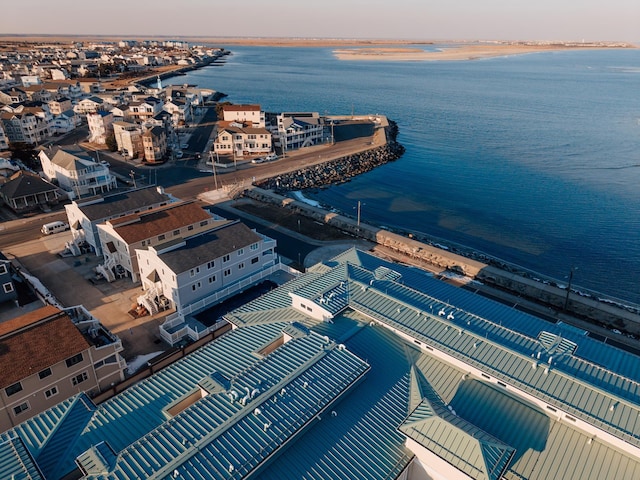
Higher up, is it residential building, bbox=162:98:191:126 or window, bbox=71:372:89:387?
residential building, bbox=162:98:191:126

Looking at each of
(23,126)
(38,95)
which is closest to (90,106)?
(38,95)

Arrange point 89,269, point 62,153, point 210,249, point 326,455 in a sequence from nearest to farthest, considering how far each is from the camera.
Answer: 1. point 326,455
2. point 210,249
3. point 89,269
4. point 62,153

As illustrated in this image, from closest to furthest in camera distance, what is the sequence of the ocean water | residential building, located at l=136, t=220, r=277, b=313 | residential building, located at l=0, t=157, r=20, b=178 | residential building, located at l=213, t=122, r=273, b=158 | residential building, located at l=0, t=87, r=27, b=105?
residential building, located at l=136, t=220, r=277, b=313
the ocean water
residential building, located at l=0, t=157, r=20, b=178
residential building, located at l=213, t=122, r=273, b=158
residential building, located at l=0, t=87, r=27, b=105

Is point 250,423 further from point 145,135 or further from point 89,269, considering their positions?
point 145,135

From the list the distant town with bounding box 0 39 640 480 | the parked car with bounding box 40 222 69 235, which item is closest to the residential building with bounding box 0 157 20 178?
the distant town with bounding box 0 39 640 480

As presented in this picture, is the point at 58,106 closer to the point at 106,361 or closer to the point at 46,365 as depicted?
the point at 106,361

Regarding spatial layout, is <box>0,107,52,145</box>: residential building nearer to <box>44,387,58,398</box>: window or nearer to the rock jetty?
the rock jetty

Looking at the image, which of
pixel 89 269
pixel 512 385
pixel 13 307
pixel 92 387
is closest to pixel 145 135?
pixel 89 269
